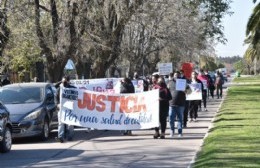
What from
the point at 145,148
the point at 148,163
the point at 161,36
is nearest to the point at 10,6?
the point at 145,148

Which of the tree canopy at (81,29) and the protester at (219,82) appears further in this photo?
the protester at (219,82)

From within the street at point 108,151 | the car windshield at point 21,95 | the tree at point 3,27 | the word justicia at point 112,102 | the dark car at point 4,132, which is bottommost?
the street at point 108,151

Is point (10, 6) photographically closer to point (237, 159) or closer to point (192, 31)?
point (237, 159)

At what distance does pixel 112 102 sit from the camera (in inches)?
723

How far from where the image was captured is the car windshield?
59.9 feet

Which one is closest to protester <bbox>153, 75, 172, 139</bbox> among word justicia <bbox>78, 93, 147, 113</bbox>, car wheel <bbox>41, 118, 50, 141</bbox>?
word justicia <bbox>78, 93, 147, 113</bbox>

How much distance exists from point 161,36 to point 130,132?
29597 millimetres

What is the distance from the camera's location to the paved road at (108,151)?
12.6 meters

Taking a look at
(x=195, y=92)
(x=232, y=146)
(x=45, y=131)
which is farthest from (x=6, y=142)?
(x=195, y=92)

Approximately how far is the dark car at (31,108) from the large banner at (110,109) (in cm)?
71

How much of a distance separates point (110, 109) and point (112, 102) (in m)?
0.22

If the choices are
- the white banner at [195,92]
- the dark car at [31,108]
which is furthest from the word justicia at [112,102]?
the white banner at [195,92]

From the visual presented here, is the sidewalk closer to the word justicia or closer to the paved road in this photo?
the paved road

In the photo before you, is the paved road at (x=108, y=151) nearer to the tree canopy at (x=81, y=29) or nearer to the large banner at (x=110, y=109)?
the large banner at (x=110, y=109)
